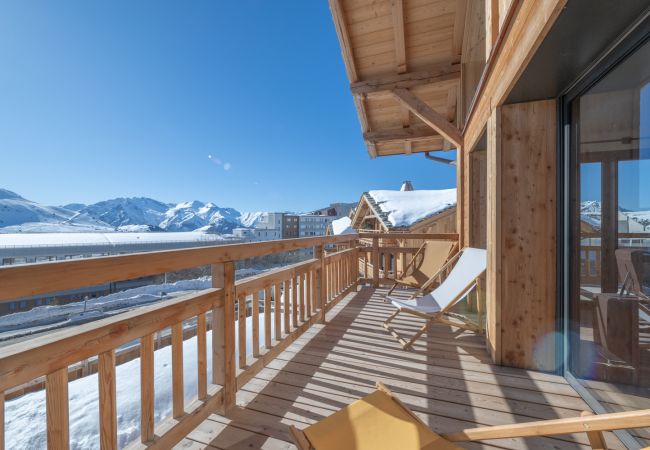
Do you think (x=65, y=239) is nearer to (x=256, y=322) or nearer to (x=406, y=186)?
(x=406, y=186)

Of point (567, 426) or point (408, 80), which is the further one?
point (408, 80)

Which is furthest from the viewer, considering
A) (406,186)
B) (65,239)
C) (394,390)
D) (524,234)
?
(65,239)

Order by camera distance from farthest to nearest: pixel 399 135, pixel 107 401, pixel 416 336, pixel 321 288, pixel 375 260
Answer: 1. pixel 399 135
2. pixel 375 260
3. pixel 321 288
4. pixel 416 336
5. pixel 107 401

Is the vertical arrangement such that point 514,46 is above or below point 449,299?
above

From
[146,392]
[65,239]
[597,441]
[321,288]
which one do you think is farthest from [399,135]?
[65,239]

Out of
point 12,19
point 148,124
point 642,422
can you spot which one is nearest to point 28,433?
point 642,422

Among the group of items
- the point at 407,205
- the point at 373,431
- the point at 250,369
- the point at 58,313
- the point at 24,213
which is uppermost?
the point at 24,213

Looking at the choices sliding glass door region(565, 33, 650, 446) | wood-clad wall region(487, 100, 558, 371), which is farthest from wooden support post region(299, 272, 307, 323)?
sliding glass door region(565, 33, 650, 446)

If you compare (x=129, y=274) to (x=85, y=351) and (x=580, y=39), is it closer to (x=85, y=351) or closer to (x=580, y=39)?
(x=85, y=351)

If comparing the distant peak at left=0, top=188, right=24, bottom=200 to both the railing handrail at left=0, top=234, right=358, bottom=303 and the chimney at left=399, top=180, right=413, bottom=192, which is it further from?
the railing handrail at left=0, top=234, right=358, bottom=303

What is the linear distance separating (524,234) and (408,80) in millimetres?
2860

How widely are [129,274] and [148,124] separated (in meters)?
40.6

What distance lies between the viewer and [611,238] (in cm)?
147

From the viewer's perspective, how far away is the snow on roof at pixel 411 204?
9031 mm
